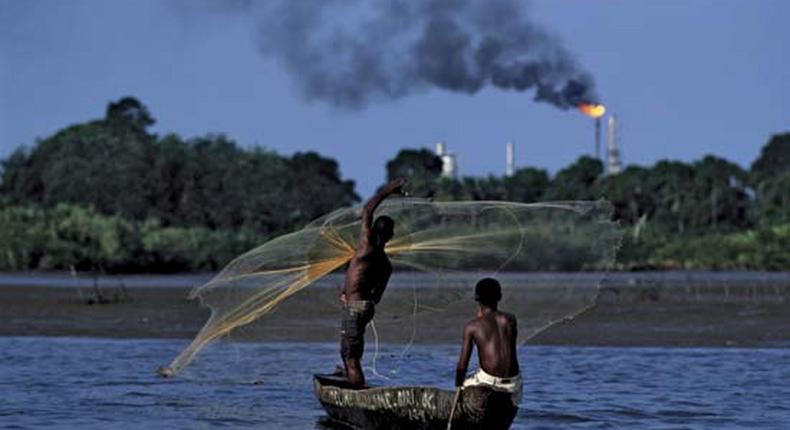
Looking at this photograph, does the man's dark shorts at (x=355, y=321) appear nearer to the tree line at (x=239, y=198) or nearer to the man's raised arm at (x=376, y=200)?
the man's raised arm at (x=376, y=200)

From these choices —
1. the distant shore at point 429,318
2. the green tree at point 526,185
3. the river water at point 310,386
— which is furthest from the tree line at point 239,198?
the river water at point 310,386

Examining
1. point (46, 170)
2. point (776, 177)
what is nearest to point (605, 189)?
point (776, 177)

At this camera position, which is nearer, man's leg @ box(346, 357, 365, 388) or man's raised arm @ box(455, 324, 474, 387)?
man's raised arm @ box(455, 324, 474, 387)

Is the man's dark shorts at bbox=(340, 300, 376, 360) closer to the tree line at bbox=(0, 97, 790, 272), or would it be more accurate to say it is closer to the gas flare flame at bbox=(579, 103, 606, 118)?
the gas flare flame at bbox=(579, 103, 606, 118)

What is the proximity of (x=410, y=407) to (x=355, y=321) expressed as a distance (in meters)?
1.57

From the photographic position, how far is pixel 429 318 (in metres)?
23.1

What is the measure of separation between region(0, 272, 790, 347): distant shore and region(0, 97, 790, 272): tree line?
20.4m

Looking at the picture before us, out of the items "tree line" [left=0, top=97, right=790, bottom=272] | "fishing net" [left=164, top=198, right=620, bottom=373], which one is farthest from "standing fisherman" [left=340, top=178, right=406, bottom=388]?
"tree line" [left=0, top=97, right=790, bottom=272]

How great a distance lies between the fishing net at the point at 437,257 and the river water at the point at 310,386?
1.11 m

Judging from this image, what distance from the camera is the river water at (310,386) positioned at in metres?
22.9

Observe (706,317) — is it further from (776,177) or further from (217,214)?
(776,177)

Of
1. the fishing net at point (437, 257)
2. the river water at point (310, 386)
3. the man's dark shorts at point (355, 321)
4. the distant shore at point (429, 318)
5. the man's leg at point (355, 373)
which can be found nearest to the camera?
the man's dark shorts at point (355, 321)

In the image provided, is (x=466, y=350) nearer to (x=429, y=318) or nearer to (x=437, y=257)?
(x=437, y=257)

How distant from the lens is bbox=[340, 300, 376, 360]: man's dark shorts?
68.7ft
